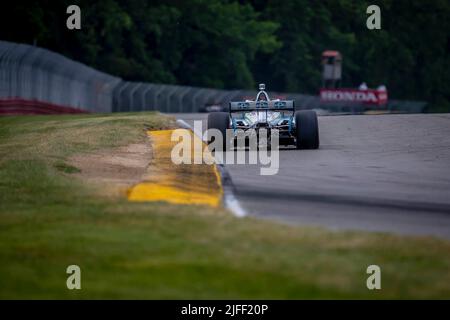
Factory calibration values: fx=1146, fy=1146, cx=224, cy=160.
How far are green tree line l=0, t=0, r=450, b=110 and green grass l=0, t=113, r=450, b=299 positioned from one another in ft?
150

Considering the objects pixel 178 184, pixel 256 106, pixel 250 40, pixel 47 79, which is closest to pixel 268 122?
pixel 256 106

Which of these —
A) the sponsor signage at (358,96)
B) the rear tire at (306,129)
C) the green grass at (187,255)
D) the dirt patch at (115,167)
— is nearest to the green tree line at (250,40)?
the sponsor signage at (358,96)

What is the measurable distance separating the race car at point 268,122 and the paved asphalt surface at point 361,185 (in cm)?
29

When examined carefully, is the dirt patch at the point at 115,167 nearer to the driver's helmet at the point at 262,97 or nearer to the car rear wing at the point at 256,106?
the car rear wing at the point at 256,106

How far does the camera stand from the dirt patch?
11867mm

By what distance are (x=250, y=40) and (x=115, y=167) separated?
203ft

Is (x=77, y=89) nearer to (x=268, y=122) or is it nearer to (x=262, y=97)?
(x=262, y=97)

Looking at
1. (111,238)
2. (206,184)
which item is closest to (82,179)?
(206,184)

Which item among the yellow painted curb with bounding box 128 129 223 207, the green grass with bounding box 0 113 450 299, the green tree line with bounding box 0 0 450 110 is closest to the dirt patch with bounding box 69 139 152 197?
the yellow painted curb with bounding box 128 129 223 207

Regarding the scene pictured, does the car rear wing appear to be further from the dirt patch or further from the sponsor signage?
the sponsor signage

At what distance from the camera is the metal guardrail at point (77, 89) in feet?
114

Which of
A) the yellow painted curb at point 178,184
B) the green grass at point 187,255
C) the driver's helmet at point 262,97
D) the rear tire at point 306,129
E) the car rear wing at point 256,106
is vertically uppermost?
the driver's helmet at point 262,97

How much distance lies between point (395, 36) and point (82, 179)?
78.2 metres

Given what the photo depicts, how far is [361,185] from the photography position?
Answer: 13195mm
